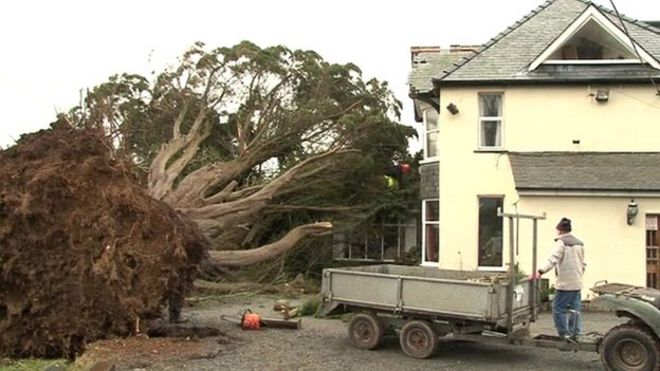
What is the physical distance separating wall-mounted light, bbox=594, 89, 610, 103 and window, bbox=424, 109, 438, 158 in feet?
14.5

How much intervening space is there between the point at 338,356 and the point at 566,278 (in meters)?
3.43

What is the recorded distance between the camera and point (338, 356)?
35.7 feet

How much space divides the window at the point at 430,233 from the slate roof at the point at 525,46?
145 inches

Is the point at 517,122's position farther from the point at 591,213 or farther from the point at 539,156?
the point at 591,213

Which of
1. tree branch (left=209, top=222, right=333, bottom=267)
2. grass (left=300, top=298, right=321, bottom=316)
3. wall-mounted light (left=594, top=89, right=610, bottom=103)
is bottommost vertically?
grass (left=300, top=298, right=321, bottom=316)

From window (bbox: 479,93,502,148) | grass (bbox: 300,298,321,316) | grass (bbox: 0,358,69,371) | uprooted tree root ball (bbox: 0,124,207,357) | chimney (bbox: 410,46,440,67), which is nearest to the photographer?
grass (bbox: 0,358,69,371)

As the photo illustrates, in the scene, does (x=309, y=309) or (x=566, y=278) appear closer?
(x=566, y=278)

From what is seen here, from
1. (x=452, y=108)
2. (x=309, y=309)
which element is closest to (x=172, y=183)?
(x=309, y=309)

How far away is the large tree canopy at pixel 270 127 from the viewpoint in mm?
Answer: 20156

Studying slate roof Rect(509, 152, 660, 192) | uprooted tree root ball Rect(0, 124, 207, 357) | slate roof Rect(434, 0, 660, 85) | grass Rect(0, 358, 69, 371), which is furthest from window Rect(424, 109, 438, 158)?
grass Rect(0, 358, 69, 371)

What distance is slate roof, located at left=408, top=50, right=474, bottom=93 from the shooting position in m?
21.2

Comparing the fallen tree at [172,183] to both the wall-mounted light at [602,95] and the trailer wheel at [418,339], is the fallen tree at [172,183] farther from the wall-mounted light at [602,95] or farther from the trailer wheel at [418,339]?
the wall-mounted light at [602,95]

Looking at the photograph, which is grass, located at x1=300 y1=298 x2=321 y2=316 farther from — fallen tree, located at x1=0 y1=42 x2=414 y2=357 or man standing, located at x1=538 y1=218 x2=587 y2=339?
man standing, located at x1=538 y1=218 x2=587 y2=339

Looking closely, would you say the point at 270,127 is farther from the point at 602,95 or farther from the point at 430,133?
the point at 602,95
